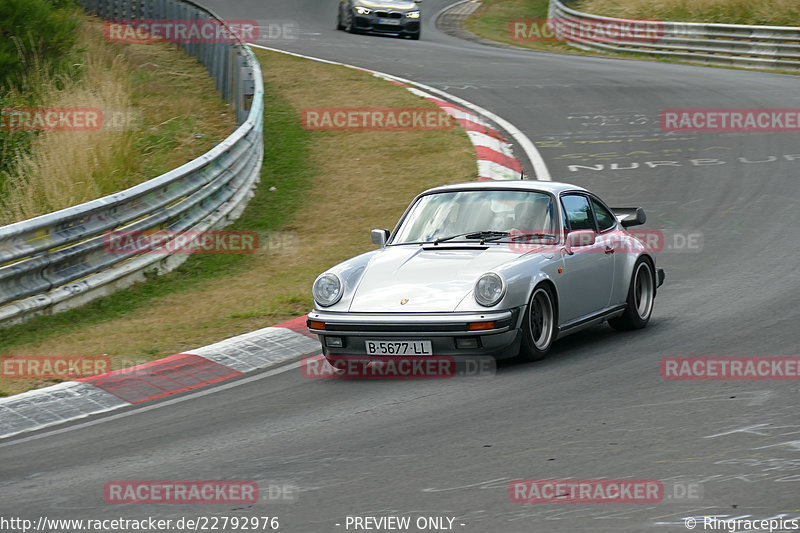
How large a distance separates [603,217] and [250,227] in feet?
17.9

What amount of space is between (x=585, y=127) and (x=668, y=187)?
4219 mm

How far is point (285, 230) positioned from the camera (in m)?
13.6

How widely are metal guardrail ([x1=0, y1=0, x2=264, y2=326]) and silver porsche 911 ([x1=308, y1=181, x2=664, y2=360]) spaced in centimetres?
331

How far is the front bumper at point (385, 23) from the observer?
31438 millimetres

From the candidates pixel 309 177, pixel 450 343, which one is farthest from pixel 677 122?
pixel 450 343

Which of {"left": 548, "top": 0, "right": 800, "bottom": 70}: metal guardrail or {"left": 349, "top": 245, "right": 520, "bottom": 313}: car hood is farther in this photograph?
{"left": 548, "top": 0, "right": 800, "bottom": 70}: metal guardrail

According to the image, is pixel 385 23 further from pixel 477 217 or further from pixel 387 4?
pixel 477 217

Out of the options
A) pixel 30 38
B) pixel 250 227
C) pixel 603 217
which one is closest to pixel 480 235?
pixel 603 217

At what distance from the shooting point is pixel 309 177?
51.8ft

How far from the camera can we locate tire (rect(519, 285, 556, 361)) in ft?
25.7

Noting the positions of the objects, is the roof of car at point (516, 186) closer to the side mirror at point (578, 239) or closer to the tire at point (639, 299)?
the side mirror at point (578, 239)

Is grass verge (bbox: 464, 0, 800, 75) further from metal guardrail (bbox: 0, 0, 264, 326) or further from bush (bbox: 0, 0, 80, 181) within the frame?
metal guardrail (bbox: 0, 0, 264, 326)

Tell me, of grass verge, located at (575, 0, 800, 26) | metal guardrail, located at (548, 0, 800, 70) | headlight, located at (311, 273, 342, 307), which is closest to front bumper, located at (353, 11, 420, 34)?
metal guardrail, located at (548, 0, 800, 70)

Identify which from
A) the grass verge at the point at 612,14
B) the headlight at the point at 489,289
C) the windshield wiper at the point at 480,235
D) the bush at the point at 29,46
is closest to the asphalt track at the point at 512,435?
the headlight at the point at 489,289
